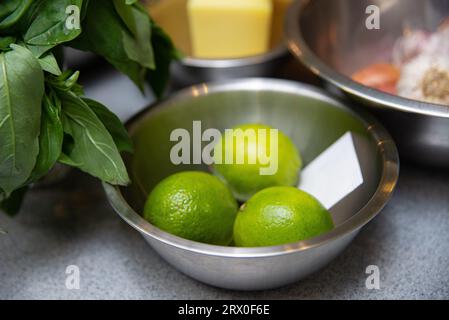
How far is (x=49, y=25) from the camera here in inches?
21.9

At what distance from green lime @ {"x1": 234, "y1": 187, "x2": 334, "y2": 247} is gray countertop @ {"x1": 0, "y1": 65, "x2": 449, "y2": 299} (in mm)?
93

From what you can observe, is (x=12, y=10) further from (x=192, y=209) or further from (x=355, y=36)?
(x=355, y=36)

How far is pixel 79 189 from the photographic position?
0.80 meters

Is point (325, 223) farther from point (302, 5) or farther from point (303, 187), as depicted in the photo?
point (302, 5)

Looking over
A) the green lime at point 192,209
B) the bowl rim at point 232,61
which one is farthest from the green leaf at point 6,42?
the bowl rim at point 232,61

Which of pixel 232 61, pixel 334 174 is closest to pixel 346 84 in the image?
pixel 334 174

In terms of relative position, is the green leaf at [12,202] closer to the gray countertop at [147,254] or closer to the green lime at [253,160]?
the gray countertop at [147,254]

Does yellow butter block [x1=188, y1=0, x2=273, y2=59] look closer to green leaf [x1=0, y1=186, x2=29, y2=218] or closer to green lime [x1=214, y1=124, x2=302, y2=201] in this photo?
green lime [x1=214, y1=124, x2=302, y2=201]

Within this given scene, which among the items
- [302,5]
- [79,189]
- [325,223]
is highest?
[302,5]

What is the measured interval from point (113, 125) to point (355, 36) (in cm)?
48

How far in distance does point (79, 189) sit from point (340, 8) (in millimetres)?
501

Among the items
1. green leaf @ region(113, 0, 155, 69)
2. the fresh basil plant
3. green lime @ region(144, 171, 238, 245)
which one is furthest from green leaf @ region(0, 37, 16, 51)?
green lime @ region(144, 171, 238, 245)

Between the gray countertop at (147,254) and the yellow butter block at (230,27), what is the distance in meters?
0.32
